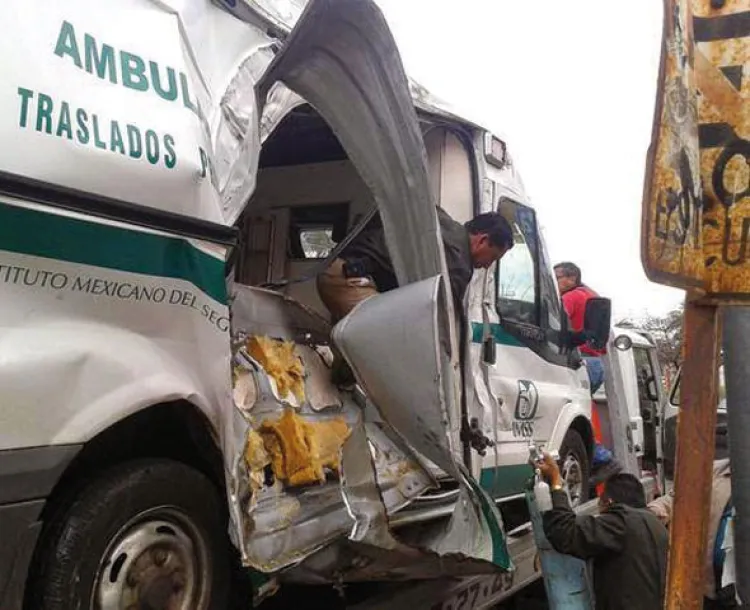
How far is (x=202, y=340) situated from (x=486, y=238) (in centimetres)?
198

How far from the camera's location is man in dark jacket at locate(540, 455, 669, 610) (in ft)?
12.4

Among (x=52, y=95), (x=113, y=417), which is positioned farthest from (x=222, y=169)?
(x=113, y=417)

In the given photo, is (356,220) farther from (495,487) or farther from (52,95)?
(52,95)

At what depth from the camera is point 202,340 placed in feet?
8.42

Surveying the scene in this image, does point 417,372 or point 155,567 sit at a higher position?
point 417,372

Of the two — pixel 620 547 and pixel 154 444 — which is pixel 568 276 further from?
pixel 154 444

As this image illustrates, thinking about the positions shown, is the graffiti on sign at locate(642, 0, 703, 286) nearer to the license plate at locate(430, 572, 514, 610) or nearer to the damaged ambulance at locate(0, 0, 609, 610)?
the damaged ambulance at locate(0, 0, 609, 610)

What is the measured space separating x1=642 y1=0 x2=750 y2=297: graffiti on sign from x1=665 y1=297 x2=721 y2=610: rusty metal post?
14 cm

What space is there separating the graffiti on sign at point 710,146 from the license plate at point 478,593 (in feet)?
7.40

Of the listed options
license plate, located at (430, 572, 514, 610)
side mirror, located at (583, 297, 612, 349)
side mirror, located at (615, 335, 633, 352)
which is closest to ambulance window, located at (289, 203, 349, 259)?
side mirror, located at (583, 297, 612, 349)

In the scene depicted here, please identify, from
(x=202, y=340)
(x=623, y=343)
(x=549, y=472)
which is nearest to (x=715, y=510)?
(x=549, y=472)

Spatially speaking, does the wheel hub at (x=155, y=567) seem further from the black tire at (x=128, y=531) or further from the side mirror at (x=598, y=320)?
the side mirror at (x=598, y=320)

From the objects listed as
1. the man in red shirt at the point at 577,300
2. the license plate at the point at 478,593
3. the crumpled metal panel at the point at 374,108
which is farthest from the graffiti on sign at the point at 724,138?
the man in red shirt at the point at 577,300

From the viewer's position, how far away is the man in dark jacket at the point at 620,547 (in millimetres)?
3773
